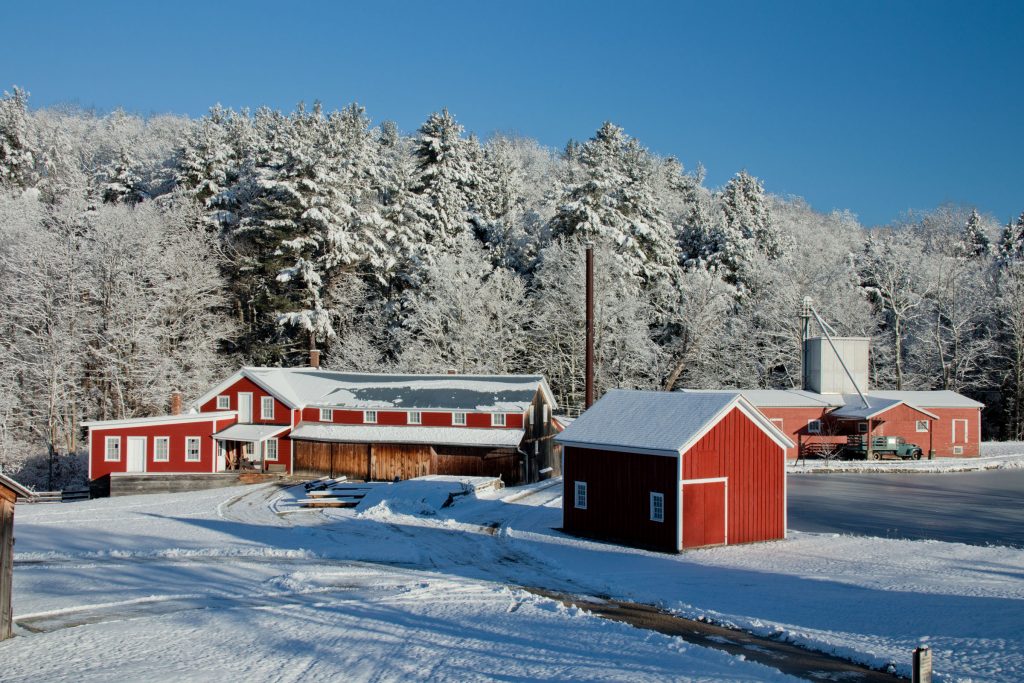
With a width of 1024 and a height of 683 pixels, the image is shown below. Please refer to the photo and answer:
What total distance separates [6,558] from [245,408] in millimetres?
29261

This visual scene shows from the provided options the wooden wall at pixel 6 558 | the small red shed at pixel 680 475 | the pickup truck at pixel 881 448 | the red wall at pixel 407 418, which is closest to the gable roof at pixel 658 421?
the small red shed at pixel 680 475

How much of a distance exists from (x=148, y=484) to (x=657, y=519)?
26918 mm

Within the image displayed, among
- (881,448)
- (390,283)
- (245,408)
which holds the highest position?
(390,283)

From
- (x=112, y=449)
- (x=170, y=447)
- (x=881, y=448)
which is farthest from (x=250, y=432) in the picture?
(x=881, y=448)

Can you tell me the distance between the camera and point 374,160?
67.6m

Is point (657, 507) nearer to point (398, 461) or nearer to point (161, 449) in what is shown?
point (398, 461)

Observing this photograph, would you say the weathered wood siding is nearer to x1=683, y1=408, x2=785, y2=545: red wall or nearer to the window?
x1=683, y1=408, x2=785, y2=545: red wall

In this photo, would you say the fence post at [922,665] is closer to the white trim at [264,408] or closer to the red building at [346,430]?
the red building at [346,430]

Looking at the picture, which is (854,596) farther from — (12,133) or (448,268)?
(12,133)

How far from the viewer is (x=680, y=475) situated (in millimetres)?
24953

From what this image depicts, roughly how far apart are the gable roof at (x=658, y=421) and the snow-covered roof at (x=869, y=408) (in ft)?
77.5

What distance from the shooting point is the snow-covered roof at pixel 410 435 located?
4112 cm

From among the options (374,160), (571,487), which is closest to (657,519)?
(571,487)

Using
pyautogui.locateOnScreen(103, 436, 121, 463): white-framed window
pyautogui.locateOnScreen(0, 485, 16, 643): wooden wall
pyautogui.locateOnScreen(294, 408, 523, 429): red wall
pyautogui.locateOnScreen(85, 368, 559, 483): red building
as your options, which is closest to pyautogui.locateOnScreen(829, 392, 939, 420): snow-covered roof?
pyautogui.locateOnScreen(85, 368, 559, 483): red building
